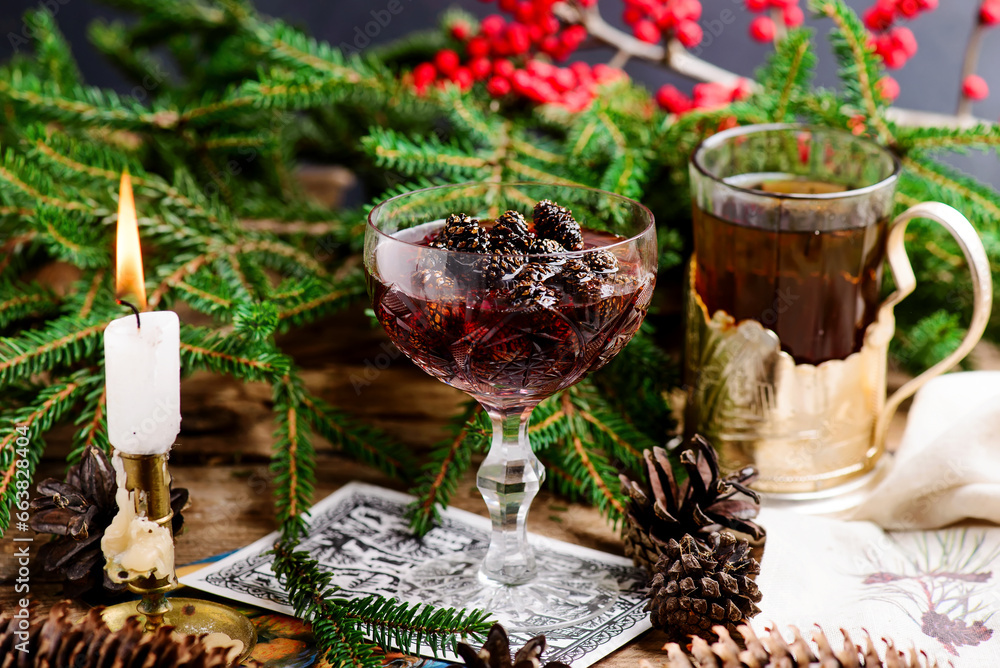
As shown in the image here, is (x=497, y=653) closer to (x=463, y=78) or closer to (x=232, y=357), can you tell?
(x=232, y=357)

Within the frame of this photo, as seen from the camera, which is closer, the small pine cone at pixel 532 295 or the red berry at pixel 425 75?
the small pine cone at pixel 532 295

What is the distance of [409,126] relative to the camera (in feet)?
5.19

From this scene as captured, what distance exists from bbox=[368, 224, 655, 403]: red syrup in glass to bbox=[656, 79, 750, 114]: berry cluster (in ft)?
1.81

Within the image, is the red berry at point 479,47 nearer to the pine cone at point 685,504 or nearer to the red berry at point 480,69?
the red berry at point 480,69

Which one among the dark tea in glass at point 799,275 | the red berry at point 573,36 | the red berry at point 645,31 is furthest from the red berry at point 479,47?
the dark tea in glass at point 799,275

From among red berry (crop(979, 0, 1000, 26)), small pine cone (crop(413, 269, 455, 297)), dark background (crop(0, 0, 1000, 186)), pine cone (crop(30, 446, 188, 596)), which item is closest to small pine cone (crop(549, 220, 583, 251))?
small pine cone (crop(413, 269, 455, 297))

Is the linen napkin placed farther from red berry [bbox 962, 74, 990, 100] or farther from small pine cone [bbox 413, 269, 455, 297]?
red berry [bbox 962, 74, 990, 100]

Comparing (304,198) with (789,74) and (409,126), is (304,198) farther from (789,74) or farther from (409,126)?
(789,74)

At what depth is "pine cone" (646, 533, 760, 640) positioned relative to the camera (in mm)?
813

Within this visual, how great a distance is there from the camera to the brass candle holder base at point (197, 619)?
82 centimetres

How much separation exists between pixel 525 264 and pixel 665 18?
75cm

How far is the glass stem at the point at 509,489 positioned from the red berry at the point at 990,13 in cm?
91

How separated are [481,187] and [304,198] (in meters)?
0.71

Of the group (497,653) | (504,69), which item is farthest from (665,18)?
(497,653)
